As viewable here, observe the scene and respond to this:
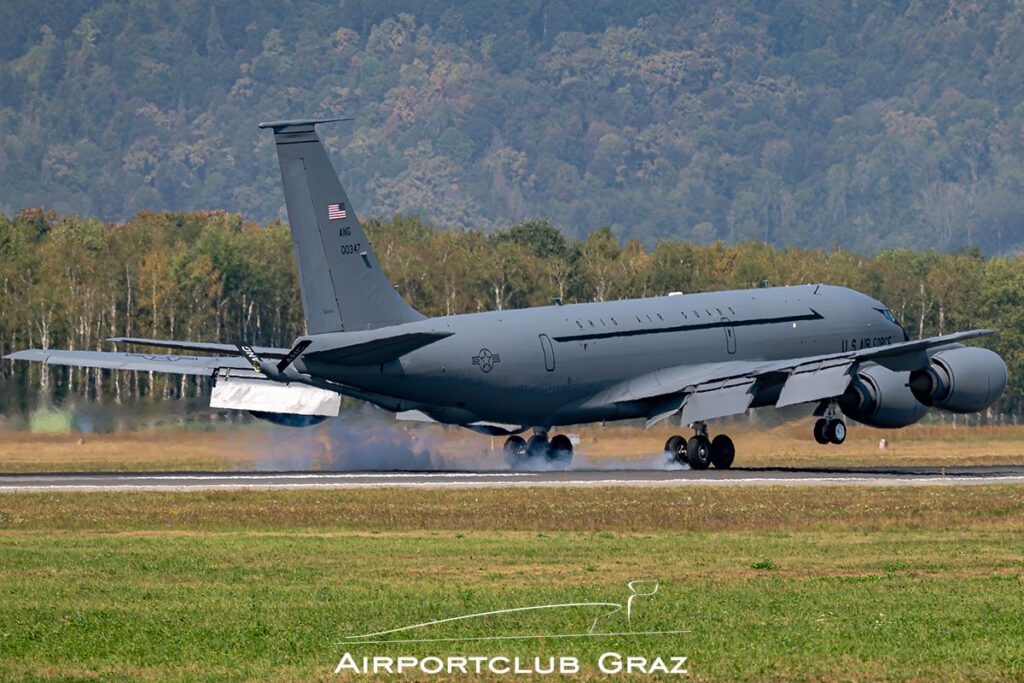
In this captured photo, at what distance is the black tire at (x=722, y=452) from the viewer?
53969 mm

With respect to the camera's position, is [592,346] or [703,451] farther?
[703,451]

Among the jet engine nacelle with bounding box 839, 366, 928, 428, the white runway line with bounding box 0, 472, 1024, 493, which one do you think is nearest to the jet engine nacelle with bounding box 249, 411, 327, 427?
the white runway line with bounding box 0, 472, 1024, 493

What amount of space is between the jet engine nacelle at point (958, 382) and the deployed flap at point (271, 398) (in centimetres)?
1737

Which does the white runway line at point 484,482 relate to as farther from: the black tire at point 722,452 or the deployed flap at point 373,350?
the black tire at point 722,452

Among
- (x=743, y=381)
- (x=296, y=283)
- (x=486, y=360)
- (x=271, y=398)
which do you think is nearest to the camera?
(x=486, y=360)

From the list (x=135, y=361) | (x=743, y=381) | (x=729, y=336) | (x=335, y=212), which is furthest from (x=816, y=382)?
(x=135, y=361)

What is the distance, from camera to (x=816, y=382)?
5112 centimetres

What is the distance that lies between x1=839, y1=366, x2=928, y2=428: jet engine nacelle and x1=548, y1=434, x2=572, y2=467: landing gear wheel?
9.01 meters

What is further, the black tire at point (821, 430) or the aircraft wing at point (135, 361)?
the aircraft wing at point (135, 361)

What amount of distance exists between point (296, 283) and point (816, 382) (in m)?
89.6

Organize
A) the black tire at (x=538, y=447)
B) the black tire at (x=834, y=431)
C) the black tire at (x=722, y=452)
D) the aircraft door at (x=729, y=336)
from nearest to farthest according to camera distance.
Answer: the black tire at (x=834, y=431) < the black tire at (x=722, y=452) < the black tire at (x=538, y=447) < the aircraft door at (x=729, y=336)

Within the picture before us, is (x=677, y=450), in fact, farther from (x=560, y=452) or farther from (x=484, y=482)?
(x=484, y=482)

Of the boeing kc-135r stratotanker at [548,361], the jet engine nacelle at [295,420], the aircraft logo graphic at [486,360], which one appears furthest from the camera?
the jet engine nacelle at [295,420]

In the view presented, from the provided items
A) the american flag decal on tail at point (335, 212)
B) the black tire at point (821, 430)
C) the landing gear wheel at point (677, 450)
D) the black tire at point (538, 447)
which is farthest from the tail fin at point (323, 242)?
the black tire at point (821, 430)
